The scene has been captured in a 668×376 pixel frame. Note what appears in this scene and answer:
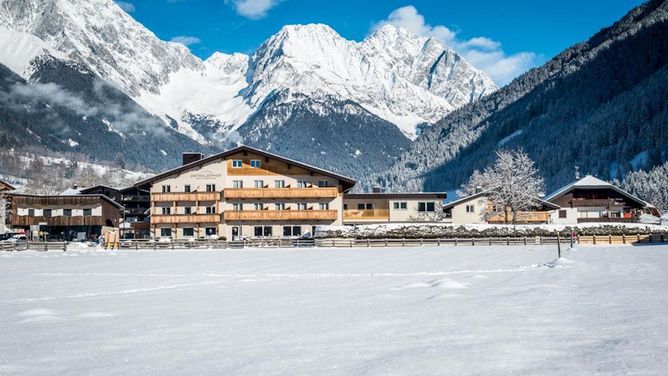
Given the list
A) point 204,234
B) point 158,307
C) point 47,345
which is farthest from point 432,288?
point 204,234

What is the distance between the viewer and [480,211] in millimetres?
74312

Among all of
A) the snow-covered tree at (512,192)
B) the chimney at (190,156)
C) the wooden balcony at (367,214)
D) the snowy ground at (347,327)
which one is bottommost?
the snowy ground at (347,327)

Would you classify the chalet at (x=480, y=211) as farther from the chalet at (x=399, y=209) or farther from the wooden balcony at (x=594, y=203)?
the wooden balcony at (x=594, y=203)

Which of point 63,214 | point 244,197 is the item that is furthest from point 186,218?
point 63,214

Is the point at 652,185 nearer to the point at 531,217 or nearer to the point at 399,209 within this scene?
the point at 531,217

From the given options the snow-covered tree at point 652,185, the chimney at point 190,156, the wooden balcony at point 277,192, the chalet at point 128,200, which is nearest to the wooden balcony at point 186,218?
the wooden balcony at point 277,192

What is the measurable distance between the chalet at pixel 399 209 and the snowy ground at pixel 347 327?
4979cm

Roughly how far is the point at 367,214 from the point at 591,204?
3305 centimetres

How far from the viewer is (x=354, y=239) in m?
51.4

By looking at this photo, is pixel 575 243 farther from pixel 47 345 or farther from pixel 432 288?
pixel 47 345

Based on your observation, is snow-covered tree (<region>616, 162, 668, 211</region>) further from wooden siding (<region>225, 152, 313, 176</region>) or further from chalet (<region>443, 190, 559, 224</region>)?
wooden siding (<region>225, 152, 313, 176</region>)

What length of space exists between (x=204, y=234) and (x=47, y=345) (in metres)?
55.4

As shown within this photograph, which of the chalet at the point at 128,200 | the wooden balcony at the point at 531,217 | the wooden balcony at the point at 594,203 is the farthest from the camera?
the chalet at the point at 128,200

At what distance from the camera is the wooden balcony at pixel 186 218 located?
64062 millimetres
